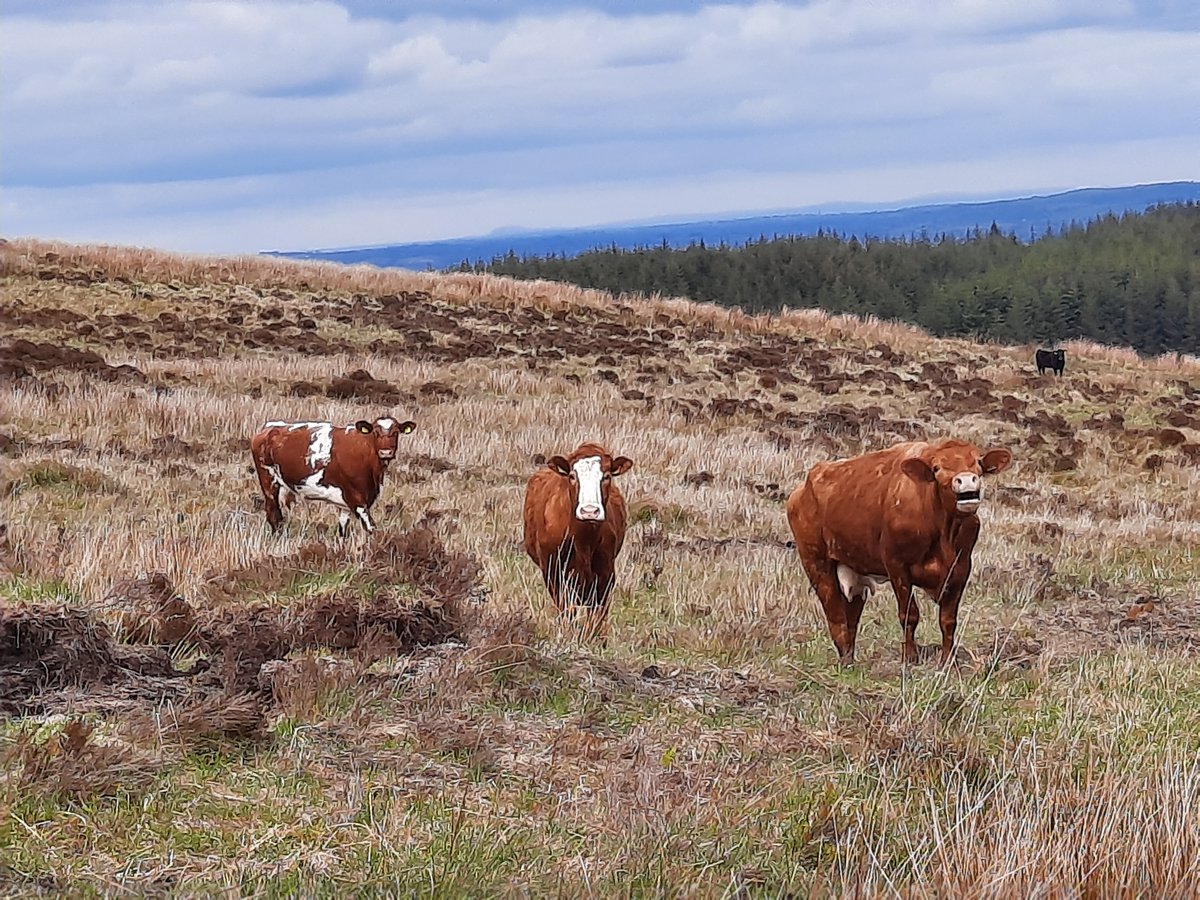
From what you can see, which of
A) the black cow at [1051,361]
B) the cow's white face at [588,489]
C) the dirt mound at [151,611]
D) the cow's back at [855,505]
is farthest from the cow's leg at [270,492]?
the black cow at [1051,361]

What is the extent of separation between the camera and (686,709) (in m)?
5.53

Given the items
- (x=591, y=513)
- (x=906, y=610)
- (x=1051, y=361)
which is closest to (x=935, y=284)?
(x=1051, y=361)

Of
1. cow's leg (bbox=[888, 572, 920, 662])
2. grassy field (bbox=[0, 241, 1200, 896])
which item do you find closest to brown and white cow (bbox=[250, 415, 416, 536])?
grassy field (bbox=[0, 241, 1200, 896])

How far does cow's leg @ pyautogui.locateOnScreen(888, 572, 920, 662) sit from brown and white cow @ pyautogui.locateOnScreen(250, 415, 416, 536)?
576cm

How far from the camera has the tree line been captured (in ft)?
307

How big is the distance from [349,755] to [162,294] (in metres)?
28.1

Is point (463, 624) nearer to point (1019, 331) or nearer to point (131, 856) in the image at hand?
point (131, 856)

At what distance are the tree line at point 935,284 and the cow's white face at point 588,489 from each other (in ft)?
254

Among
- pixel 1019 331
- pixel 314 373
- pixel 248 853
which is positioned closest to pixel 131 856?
pixel 248 853

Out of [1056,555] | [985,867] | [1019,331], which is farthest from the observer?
[1019,331]

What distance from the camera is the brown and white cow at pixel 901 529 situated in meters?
6.91

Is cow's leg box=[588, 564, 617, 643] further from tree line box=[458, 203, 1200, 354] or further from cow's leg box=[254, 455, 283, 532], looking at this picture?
tree line box=[458, 203, 1200, 354]

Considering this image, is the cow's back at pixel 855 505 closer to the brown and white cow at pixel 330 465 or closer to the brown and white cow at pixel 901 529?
the brown and white cow at pixel 901 529

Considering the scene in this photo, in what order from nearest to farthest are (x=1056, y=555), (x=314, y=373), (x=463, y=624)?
(x=463, y=624) < (x=1056, y=555) < (x=314, y=373)
